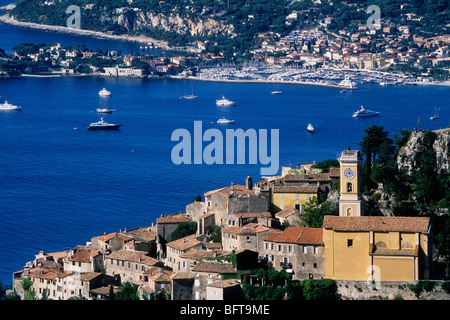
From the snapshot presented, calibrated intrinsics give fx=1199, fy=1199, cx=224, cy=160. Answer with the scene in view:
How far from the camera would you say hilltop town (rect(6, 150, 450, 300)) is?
96.5ft

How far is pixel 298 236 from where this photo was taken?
1210 inches

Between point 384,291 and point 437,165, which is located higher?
point 437,165

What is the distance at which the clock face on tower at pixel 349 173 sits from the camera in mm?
31656

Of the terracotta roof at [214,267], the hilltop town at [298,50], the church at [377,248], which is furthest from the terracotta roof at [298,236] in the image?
the hilltop town at [298,50]

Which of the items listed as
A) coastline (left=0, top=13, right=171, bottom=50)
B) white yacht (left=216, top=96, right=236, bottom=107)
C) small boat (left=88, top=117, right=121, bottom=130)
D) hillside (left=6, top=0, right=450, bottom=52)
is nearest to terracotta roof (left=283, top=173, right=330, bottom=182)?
small boat (left=88, top=117, right=121, bottom=130)

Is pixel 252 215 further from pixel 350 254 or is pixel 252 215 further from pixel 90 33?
pixel 90 33

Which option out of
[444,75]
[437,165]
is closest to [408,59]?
[444,75]

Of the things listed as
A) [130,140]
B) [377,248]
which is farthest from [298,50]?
[377,248]

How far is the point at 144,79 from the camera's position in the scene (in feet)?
380

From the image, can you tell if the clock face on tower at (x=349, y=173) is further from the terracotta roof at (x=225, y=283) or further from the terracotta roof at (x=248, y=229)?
the terracotta roof at (x=225, y=283)

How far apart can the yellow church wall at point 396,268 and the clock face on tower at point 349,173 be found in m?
3.06

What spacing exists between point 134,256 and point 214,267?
3877mm
